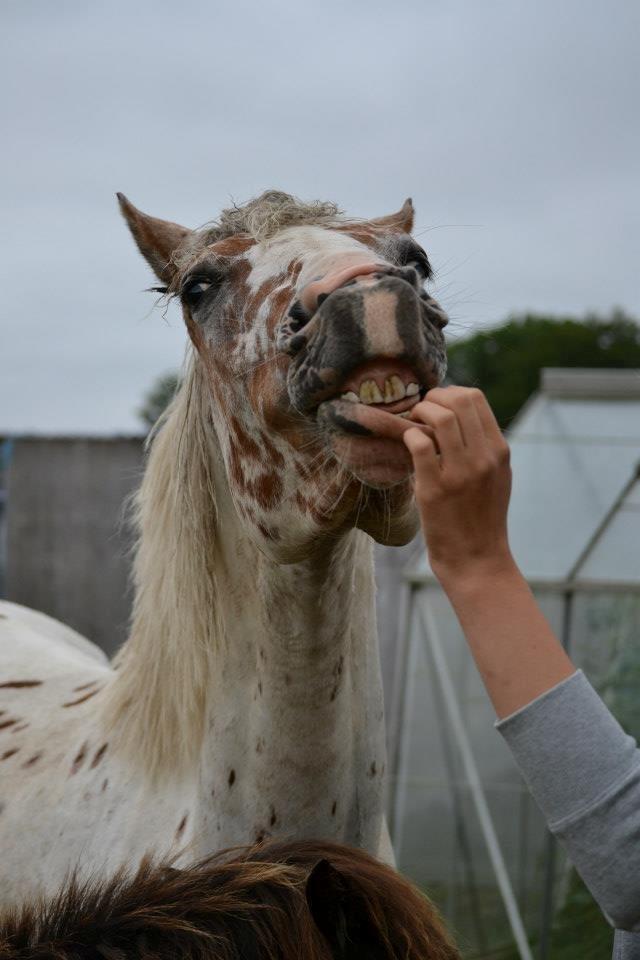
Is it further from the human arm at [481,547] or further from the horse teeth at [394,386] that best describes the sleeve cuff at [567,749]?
the horse teeth at [394,386]

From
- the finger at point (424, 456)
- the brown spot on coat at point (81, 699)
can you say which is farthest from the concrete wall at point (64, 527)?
the finger at point (424, 456)

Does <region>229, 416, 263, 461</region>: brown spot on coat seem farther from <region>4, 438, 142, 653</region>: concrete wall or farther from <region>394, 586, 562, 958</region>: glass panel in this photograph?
<region>4, 438, 142, 653</region>: concrete wall

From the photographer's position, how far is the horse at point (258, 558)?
1.41 metres

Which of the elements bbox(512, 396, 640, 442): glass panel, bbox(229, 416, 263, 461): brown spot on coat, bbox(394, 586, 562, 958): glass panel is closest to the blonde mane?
bbox(229, 416, 263, 461): brown spot on coat

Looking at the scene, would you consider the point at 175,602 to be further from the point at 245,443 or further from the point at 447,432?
the point at 447,432

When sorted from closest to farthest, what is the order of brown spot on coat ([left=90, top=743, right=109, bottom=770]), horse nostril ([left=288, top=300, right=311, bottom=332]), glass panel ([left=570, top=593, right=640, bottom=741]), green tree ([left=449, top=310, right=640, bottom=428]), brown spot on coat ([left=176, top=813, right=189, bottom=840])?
horse nostril ([left=288, top=300, right=311, bottom=332]) < brown spot on coat ([left=176, top=813, right=189, bottom=840]) < brown spot on coat ([left=90, top=743, right=109, bottom=770]) < glass panel ([left=570, top=593, right=640, bottom=741]) < green tree ([left=449, top=310, right=640, bottom=428])

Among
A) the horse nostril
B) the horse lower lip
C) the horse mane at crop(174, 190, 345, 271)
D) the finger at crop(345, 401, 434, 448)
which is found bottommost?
the finger at crop(345, 401, 434, 448)

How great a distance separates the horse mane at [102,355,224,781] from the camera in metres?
1.93

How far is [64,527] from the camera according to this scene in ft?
37.5

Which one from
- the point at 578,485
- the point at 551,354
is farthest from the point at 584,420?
the point at 551,354

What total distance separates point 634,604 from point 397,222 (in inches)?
150

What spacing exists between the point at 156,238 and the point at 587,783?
57.4 inches

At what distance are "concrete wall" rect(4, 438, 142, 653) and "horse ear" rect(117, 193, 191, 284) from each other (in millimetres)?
9207

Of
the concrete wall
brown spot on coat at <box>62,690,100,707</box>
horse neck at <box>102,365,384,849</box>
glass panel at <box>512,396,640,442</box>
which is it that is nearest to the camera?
horse neck at <box>102,365,384,849</box>
